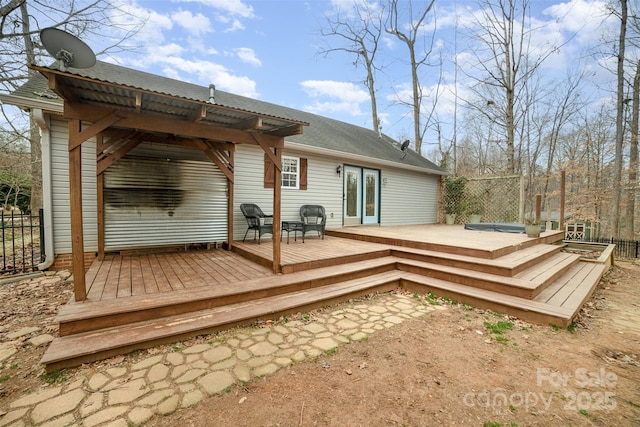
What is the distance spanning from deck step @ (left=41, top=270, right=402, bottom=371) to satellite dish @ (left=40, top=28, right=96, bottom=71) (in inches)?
99.7

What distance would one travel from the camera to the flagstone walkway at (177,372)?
5.65ft

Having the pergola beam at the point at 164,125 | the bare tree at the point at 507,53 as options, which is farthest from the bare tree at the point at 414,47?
the pergola beam at the point at 164,125

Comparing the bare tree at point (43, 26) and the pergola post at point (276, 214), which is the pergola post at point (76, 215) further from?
the bare tree at point (43, 26)

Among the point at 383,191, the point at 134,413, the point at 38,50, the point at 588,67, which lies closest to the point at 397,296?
the point at 134,413

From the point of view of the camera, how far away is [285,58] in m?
13.9

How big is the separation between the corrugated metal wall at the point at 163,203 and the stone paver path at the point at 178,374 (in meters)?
3.20

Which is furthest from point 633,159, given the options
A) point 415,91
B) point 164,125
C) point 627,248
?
point 164,125

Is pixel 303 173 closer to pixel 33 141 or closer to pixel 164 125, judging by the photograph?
pixel 164 125

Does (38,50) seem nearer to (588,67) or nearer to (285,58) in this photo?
(285,58)

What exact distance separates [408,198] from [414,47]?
379 inches

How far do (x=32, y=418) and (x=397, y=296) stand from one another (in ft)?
12.2

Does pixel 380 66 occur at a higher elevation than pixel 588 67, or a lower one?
higher

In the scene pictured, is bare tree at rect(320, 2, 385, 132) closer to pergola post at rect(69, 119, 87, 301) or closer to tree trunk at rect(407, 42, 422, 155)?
tree trunk at rect(407, 42, 422, 155)

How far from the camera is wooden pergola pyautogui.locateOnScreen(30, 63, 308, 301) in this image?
2746mm
